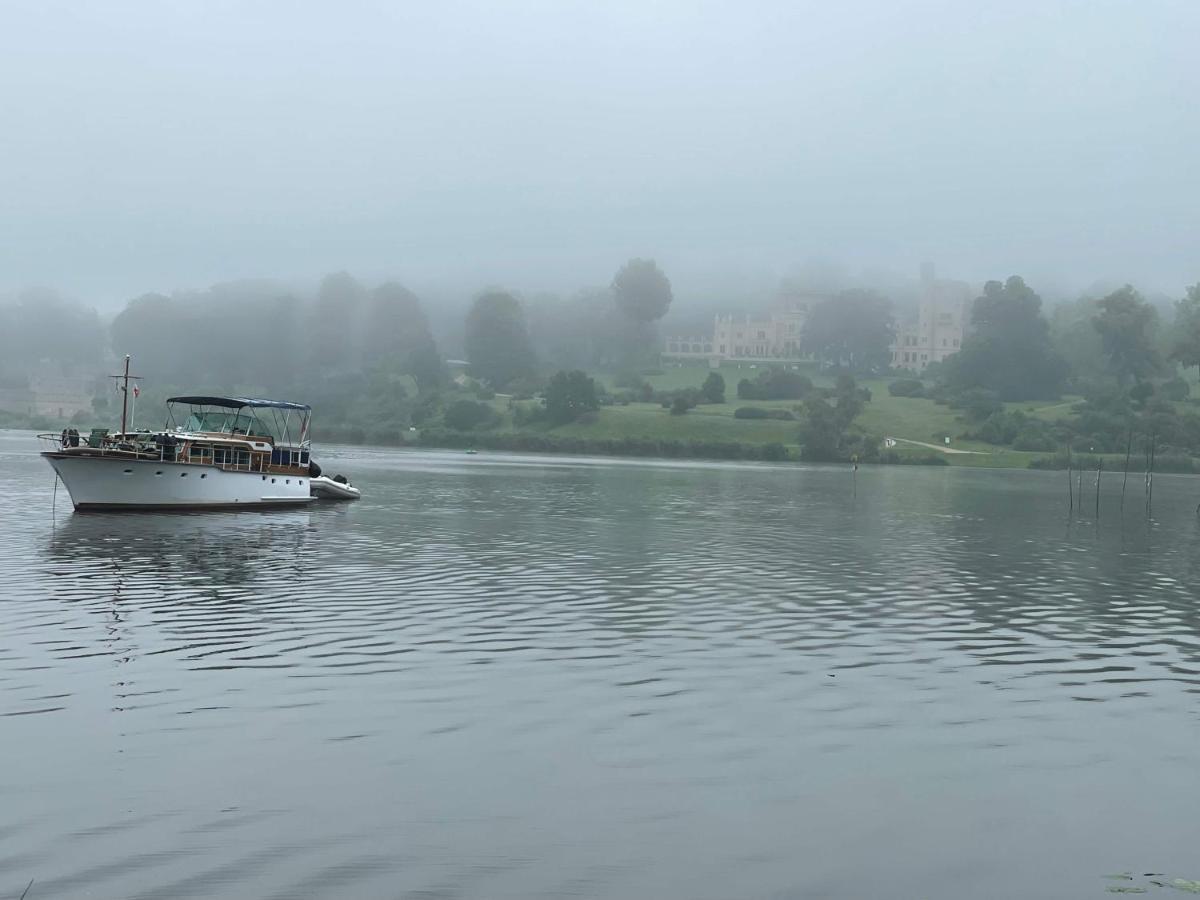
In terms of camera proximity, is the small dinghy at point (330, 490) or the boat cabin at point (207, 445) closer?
the boat cabin at point (207, 445)

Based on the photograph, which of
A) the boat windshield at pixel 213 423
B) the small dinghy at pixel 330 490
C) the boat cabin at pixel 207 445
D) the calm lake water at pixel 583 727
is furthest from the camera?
the small dinghy at pixel 330 490

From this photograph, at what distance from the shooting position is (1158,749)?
23.0m

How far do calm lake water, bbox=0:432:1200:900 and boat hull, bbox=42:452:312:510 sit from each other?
59.7 feet

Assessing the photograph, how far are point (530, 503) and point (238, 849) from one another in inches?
3033

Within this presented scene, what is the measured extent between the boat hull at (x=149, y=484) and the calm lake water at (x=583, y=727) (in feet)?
59.7

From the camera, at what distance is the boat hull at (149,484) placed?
2810 inches

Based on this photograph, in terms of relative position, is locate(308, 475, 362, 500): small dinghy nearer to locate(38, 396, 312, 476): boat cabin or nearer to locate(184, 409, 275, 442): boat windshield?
locate(38, 396, 312, 476): boat cabin

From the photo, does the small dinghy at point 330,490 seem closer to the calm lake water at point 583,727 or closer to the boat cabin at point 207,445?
the boat cabin at point 207,445

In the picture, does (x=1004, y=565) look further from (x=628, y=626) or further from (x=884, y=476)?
(x=884, y=476)

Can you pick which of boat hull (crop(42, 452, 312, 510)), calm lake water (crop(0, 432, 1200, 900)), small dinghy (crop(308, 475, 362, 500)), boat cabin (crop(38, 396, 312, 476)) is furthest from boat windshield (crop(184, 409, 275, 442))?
calm lake water (crop(0, 432, 1200, 900))

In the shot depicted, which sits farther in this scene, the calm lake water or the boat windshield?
the boat windshield

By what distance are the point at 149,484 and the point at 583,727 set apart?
5909 cm

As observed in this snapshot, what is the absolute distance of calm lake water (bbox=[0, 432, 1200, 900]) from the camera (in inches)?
635

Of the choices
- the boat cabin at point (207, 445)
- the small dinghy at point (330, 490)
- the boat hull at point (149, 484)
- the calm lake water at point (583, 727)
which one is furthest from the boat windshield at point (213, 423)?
the calm lake water at point (583, 727)
